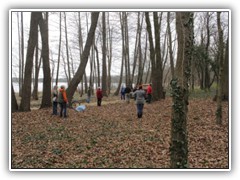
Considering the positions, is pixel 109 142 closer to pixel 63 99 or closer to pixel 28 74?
pixel 63 99

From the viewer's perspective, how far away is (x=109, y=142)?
8.47 m

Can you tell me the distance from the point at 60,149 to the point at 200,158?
3.50 m

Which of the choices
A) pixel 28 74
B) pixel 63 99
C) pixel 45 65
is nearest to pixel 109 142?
pixel 63 99

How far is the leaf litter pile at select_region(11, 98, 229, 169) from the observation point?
6.71 meters

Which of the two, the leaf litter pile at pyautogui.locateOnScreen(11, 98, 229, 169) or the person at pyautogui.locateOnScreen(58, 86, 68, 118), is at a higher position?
the person at pyautogui.locateOnScreen(58, 86, 68, 118)

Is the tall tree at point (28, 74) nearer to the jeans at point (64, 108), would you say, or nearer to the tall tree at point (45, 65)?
the jeans at point (64, 108)

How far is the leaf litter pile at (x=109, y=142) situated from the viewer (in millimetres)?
6707

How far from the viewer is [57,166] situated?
6.47 metres

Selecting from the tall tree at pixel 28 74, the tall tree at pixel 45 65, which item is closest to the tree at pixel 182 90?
the tall tree at pixel 28 74

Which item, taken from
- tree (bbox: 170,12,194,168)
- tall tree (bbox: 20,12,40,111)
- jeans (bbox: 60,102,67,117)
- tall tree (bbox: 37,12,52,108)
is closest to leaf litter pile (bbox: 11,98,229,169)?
jeans (bbox: 60,102,67,117)

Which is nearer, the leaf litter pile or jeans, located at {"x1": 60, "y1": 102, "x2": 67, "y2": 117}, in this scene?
the leaf litter pile

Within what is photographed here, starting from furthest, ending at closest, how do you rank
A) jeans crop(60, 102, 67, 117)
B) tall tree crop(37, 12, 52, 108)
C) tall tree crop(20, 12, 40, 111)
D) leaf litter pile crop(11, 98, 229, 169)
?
tall tree crop(37, 12, 52, 108)
tall tree crop(20, 12, 40, 111)
jeans crop(60, 102, 67, 117)
leaf litter pile crop(11, 98, 229, 169)

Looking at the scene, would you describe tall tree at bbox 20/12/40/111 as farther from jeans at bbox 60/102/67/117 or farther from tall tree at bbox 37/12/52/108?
tall tree at bbox 37/12/52/108
